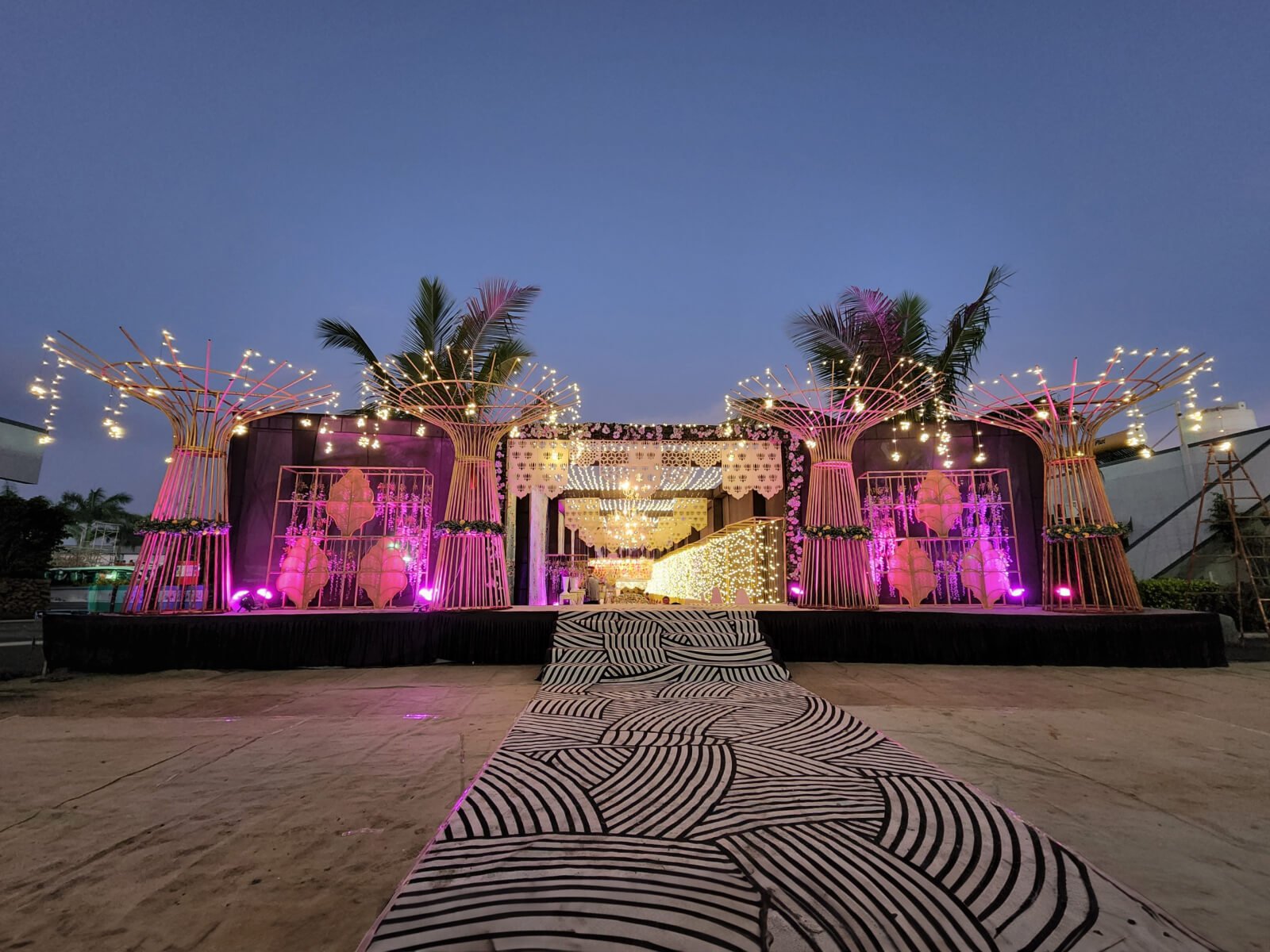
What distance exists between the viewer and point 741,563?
948cm

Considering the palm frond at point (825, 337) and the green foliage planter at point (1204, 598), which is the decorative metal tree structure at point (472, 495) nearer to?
the palm frond at point (825, 337)

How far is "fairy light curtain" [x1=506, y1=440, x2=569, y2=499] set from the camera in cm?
836

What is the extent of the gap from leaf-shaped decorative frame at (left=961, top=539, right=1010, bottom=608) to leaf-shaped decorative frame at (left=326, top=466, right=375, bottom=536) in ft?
26.7

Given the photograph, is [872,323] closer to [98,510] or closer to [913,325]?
[913,325]

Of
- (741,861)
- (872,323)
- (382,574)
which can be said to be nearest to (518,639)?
(382,574)

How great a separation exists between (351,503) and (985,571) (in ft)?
28.2

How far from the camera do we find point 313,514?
745 centimetres

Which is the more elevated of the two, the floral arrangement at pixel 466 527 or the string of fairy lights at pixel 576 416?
the string of fairy lights at pixel 576 416

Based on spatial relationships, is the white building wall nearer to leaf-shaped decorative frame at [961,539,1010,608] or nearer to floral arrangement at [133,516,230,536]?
leaf-shaped decorative frame at [961,539,1010,608]

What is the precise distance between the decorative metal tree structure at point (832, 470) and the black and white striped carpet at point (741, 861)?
391 centimetres

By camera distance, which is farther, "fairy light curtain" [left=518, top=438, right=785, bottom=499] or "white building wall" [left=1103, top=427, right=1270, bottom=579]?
"white building wall" [left=1103, top=427, right=1270, bottom=579]

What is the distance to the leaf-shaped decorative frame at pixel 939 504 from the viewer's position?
7.54 m

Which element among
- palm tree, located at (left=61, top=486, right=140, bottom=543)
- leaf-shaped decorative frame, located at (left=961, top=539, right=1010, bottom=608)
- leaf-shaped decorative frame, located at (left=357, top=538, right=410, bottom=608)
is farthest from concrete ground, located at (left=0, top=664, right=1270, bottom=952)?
palm tree, located at (left=61, top=486, right=140, bottom=543)

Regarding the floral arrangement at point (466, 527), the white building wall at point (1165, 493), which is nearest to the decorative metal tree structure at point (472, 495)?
the floral arrangement at point (466, 527)
